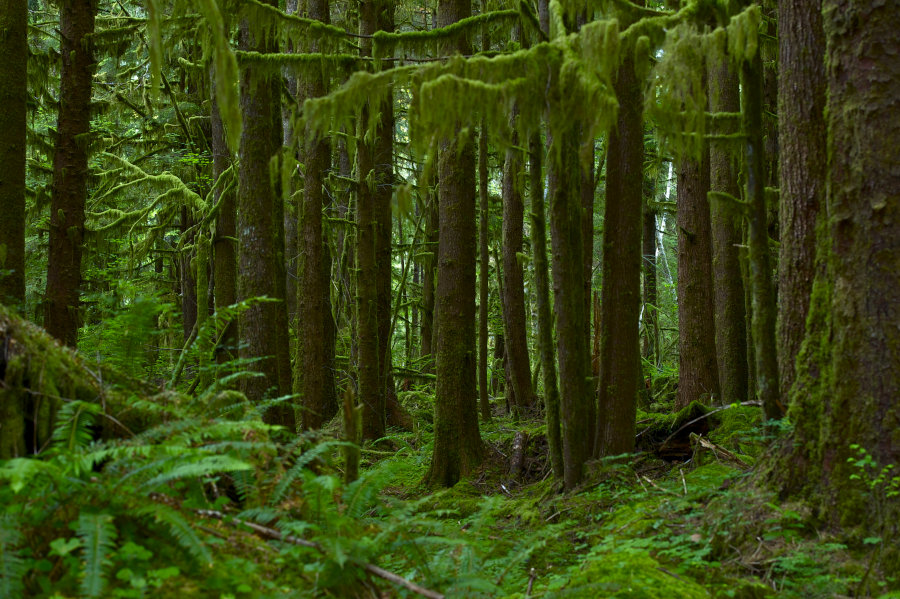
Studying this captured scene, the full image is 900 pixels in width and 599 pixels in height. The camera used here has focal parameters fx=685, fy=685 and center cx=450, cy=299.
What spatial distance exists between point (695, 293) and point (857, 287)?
23.1ft

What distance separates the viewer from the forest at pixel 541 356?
3.10 metres

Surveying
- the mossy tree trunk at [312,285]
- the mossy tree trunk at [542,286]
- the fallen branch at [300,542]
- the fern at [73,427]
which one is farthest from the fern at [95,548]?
the mossy tree trunk at [312,285]

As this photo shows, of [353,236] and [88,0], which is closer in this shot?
[88,0]

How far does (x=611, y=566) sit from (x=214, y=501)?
2.49 meters

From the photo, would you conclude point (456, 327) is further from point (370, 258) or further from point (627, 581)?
point (627, 581)

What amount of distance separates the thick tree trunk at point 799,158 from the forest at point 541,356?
24 millimetres

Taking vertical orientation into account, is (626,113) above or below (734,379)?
above

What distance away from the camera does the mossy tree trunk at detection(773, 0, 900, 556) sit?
4375 mm

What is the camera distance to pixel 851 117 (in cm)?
464

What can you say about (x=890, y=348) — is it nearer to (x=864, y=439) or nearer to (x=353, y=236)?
(x=864, y=439)

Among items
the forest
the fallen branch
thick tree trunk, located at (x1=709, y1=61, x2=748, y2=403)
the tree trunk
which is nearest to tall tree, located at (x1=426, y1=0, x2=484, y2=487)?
the forest

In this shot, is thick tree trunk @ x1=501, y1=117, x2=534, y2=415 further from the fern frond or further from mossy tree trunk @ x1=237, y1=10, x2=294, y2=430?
the fern frond

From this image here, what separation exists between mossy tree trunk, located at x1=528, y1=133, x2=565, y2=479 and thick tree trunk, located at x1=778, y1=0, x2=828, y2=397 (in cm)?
205

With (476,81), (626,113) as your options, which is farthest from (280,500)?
(626,113)
